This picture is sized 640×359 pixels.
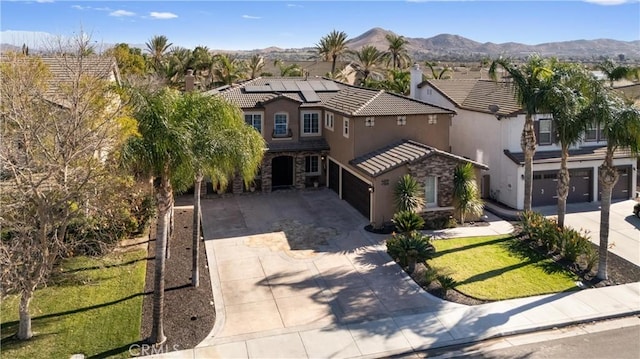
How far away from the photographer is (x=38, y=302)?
15.2 metres

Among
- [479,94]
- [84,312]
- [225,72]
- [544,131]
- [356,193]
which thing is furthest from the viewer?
[225,72]

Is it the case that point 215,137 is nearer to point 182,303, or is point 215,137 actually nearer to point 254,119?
point 182,303

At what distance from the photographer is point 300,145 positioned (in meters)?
30.1

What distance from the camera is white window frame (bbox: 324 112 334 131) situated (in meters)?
29.6

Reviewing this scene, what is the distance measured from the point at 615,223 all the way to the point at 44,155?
2358cm

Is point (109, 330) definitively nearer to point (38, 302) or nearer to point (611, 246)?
point (38, 302)

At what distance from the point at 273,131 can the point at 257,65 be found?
2468cm

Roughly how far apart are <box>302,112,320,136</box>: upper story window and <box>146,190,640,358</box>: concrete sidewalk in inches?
390

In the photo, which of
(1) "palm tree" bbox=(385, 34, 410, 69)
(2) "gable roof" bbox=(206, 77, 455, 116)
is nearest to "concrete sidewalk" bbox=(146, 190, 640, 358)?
(2) "gable roof" bbox=(206, 77, 455, 116)

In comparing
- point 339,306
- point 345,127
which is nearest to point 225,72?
point 345,127

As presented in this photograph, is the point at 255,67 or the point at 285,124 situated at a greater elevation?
the point at 255,67

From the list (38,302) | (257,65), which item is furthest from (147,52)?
(38,302)

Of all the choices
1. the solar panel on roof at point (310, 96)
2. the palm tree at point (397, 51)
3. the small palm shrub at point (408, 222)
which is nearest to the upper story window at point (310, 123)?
the solar panel on roof at point (310, 96)

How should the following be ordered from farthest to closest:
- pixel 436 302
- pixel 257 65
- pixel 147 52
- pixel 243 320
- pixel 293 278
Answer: pixel 147 52
pixel 257 65
pixel 293 278
pixel 436 302
pixel 243 320
